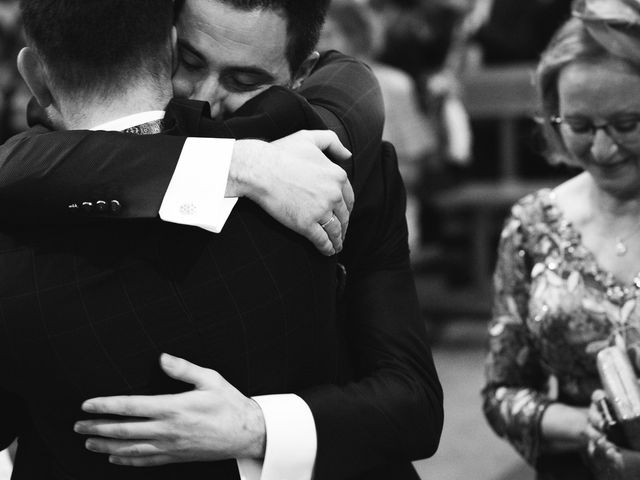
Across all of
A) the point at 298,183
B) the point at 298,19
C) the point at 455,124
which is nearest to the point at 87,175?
the point at 298,183

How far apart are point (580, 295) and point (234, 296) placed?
1.02 metres

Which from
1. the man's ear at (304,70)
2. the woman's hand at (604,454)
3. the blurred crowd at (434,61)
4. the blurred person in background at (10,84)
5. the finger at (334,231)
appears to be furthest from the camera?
the blurred person in background at (10,84)

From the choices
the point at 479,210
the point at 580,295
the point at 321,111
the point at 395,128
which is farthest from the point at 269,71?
the point at 479,210

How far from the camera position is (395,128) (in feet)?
18.2

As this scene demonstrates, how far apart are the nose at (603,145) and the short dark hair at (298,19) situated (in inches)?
27.3

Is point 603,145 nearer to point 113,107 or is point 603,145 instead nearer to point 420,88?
point 113,107

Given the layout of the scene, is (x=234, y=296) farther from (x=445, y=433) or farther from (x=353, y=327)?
(x=445, y=433)

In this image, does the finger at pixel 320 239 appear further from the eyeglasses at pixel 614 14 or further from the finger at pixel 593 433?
the eyeglasses at pixel 614 14

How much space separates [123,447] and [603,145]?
120 cm

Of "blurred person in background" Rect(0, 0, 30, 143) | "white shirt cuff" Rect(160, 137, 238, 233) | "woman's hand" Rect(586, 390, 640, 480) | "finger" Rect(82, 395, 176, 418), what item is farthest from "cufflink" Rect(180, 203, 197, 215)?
"blurred person in background" Rect(0, 0, 30, 143)

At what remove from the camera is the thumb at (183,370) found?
4.55 ft

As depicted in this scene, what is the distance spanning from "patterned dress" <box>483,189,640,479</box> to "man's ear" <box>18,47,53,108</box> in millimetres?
1172

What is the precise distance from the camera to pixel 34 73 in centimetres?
143

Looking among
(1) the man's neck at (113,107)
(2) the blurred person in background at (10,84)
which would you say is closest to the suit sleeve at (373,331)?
(1) the man's neck at (113,107)
